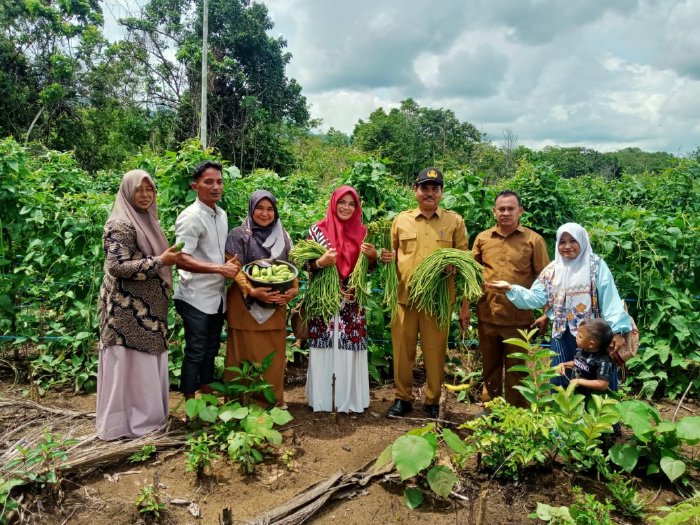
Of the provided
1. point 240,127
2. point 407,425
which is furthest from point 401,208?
point 240,127

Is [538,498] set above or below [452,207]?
below

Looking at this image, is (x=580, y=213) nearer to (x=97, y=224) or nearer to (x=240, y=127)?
(x=97, y=224)

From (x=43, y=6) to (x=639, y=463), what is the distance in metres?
22.5

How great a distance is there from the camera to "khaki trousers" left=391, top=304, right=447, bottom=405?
354 cm

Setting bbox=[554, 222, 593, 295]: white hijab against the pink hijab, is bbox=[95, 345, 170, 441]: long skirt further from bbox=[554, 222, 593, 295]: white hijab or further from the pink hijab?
bbox=[554, 222, 593, 295]: white hijab

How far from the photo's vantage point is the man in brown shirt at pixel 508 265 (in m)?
3.40

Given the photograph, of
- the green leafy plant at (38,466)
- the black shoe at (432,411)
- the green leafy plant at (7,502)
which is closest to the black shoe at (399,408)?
the black shoe at (432,411)

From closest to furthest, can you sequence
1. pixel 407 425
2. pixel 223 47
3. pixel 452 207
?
pixel 407 425 → pixel 452 207 → pixel 223 47

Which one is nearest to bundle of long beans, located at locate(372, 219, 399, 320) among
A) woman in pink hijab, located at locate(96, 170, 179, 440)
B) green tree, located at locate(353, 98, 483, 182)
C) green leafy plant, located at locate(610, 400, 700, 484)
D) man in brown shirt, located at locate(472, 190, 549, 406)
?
man in brown shirt, located at locate(472, 190, 549, 406)

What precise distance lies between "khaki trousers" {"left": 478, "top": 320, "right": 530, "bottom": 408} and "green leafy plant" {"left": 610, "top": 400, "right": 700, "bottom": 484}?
2.79 ft

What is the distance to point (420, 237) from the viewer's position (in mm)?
3518

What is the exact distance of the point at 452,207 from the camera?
15.3 ft

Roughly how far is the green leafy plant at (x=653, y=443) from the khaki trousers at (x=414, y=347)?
1218 millimetres

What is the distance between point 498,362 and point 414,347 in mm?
635
